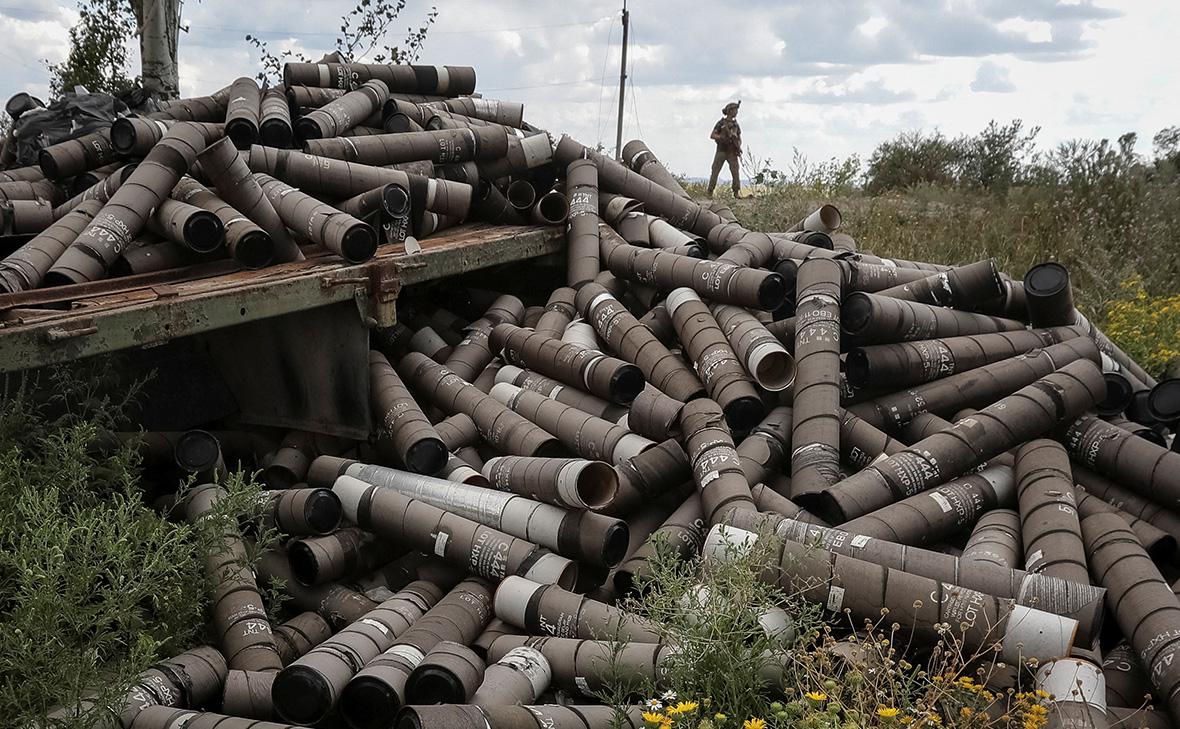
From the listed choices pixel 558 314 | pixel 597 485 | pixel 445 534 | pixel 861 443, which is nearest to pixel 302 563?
pixel 445 534

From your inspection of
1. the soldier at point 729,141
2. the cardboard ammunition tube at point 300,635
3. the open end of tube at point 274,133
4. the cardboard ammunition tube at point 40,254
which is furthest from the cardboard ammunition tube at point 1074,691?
the soldier at point 729,141

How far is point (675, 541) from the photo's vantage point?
15.5 feet

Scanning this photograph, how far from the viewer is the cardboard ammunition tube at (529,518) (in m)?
4.50

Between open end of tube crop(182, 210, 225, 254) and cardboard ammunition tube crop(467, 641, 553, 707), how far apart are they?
3198 millimetres

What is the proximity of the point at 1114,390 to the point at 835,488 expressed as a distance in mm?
2246

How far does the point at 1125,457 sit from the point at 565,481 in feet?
9.76

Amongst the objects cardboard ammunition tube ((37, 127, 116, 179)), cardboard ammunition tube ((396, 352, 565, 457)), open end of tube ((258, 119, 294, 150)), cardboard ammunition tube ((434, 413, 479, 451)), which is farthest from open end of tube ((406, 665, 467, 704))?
cardboard ammunition tube ((37, 127, 116, 179))

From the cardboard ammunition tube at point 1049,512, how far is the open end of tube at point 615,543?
1.86 metres

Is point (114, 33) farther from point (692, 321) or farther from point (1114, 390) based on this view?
point (1114, 390)

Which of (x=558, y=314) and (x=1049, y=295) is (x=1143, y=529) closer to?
→ (x=1049, y=295)

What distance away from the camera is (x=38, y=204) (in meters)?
6.35

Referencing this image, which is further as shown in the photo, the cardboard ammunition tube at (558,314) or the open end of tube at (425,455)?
the cardboard ammunition tube at (558,314)

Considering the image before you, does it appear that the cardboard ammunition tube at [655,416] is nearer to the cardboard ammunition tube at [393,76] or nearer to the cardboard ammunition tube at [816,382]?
the cardboard ammunition tube at [816,382]

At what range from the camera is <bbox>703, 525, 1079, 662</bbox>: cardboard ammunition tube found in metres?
3.69
